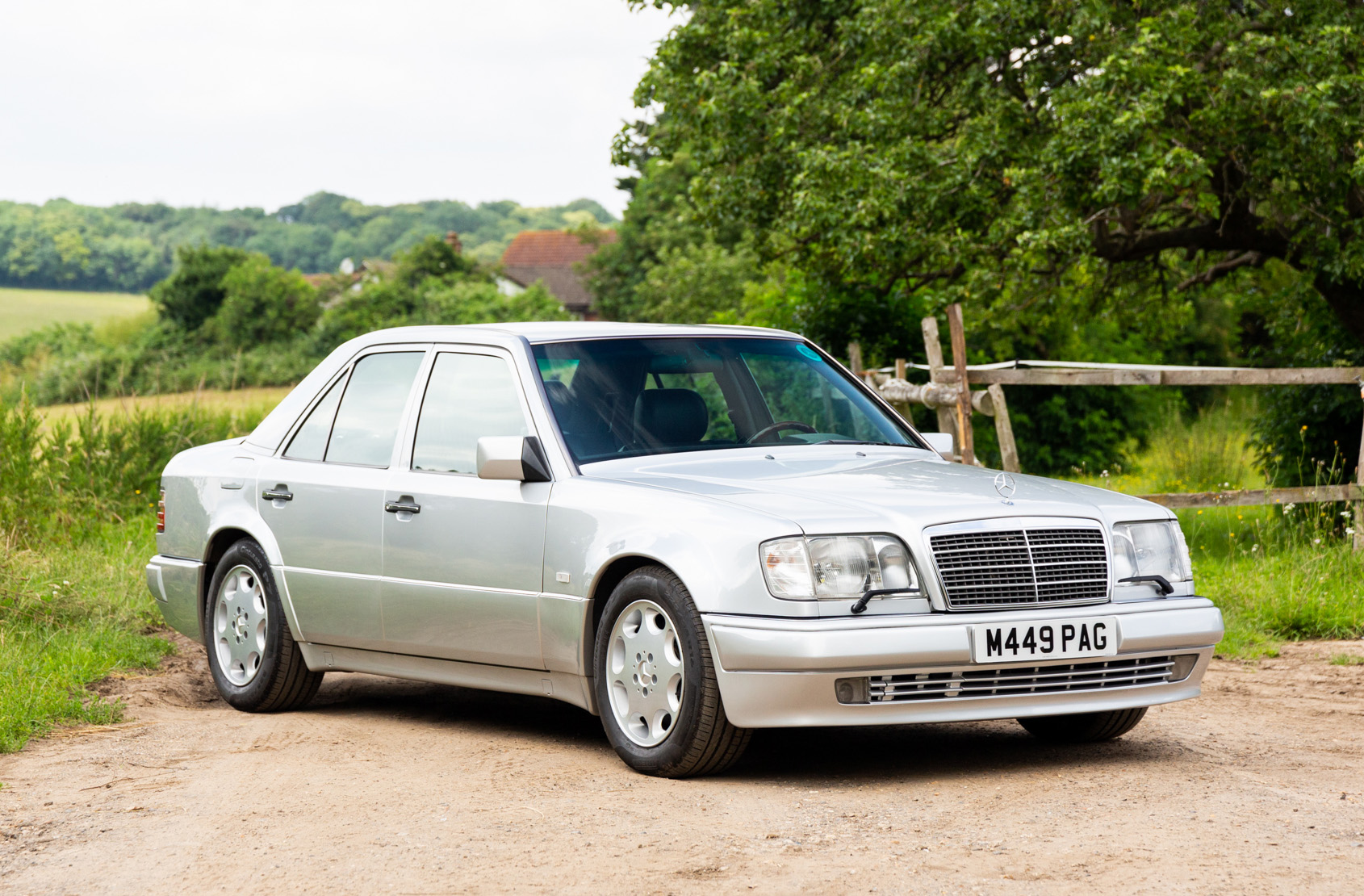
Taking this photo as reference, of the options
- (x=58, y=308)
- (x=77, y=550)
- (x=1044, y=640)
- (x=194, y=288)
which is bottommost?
(x=77, y=550)

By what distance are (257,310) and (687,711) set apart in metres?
63.9

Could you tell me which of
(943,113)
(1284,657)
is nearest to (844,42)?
(943,113)

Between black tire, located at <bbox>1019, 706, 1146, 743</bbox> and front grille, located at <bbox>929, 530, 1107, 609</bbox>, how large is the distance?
2.51 ft

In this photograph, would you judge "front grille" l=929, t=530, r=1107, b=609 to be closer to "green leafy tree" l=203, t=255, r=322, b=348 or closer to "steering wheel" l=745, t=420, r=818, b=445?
"steering wheel" l=745, t=420, r=818, b=445

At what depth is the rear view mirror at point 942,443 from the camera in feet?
23.0

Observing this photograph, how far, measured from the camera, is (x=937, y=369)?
1216 cm

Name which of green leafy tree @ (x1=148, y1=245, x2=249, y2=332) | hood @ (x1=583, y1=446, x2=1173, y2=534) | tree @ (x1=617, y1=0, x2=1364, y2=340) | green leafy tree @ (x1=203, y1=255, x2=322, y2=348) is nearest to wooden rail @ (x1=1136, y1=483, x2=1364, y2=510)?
tree @ (x1=617, y1=0, x2=1364, y2=340)

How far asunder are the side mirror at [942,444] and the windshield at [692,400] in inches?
3.2

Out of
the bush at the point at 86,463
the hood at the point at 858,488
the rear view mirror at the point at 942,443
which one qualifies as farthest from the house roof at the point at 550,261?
the hood at the point at 858,488

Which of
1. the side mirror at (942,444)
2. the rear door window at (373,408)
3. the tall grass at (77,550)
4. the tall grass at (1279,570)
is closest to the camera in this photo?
the side mirror at (942,444)

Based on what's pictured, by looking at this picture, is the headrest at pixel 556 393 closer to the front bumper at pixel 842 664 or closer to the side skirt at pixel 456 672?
the side skirt at pixel 456 672

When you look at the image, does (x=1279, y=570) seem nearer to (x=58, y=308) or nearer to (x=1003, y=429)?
(x=1003, y=429)

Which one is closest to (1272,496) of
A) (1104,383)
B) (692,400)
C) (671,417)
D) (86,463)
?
(1104,383)

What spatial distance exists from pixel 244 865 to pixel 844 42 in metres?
13.6
